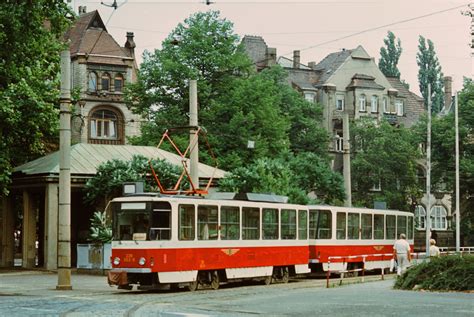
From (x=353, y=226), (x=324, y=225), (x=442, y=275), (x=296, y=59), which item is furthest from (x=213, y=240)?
(x=296, y=59)

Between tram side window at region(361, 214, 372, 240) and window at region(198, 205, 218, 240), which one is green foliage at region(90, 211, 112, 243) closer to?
window at region(198, 205, 218, 240)

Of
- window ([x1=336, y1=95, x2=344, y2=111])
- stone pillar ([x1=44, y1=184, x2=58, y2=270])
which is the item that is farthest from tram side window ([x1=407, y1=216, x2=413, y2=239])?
window ([x1=336, y1=95, x2=344, y2=111])

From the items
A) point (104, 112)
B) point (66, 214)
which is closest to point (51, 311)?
point (66, 214)

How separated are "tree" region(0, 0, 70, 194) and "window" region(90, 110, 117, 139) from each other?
38.6 metres

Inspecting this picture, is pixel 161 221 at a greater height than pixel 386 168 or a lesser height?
lesser

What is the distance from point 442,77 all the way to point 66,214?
84.5m

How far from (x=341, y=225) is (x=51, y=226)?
11847 millimetres

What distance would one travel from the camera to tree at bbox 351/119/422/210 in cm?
7531

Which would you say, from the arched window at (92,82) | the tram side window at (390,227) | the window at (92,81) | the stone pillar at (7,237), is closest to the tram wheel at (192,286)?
the tram side window at (390,227)

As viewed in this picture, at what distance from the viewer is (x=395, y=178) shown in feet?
250

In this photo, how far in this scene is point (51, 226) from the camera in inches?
1666

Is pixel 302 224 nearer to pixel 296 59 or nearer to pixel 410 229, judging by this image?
pixel 410 229

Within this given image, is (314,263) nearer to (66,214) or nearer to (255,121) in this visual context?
(66,214)

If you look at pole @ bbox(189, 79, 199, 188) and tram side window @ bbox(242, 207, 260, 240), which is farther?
pole @ bbox(189, 79, 199, 188)
